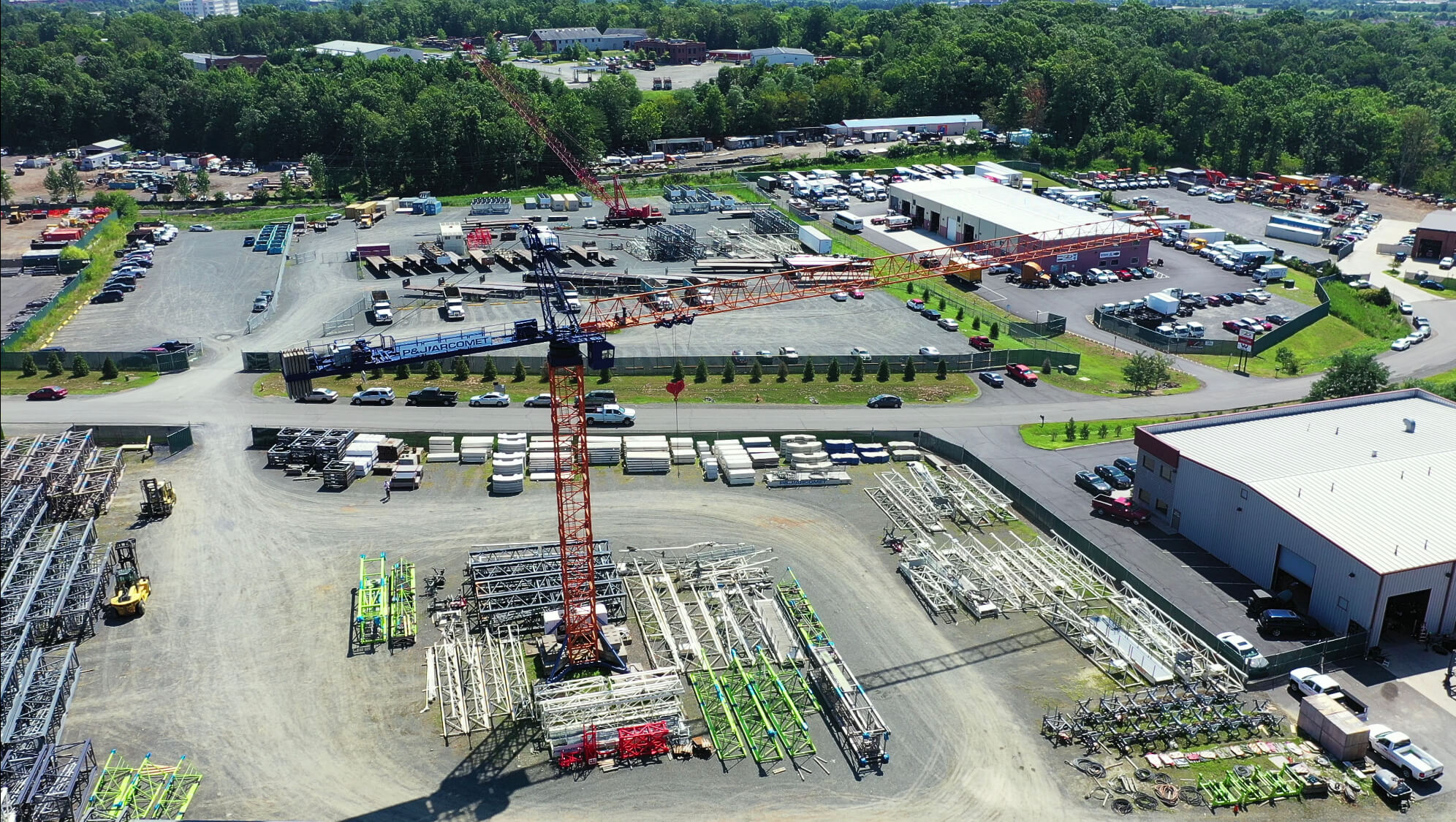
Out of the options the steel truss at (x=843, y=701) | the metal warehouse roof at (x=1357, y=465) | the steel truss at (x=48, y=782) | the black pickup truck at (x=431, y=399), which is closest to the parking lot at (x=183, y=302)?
the black pickup truck at (x=431, y=399)

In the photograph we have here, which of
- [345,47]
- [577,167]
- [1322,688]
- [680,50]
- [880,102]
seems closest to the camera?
[1322,688]

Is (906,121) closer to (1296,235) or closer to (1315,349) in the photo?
(1296,235)

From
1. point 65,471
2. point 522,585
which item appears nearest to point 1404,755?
point 522,585

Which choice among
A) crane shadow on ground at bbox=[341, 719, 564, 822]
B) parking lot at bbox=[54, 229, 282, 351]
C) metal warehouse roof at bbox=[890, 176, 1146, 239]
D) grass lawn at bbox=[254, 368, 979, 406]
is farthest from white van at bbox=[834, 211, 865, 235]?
crane shadow on ground at bbox=[341, 719, 564, 822]

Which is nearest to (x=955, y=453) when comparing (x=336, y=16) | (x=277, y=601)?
(x=277, y=601)

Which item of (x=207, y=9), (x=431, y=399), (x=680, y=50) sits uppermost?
(x=207, y=9)

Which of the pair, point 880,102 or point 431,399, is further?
point 880,102

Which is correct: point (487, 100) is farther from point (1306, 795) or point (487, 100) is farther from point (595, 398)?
point (1306, 795)
